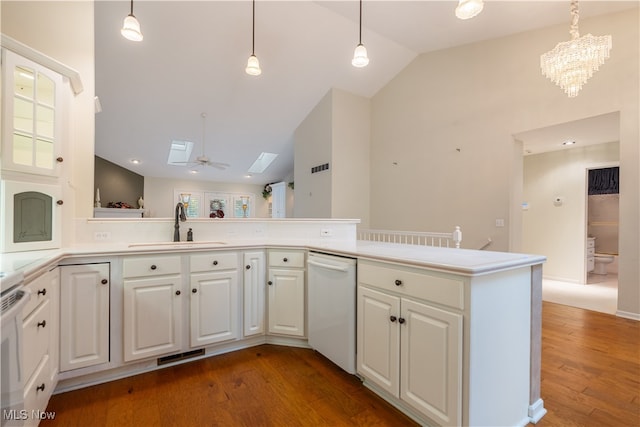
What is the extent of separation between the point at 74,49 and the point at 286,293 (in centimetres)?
268

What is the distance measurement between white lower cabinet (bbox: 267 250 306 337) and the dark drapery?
676 centimetres

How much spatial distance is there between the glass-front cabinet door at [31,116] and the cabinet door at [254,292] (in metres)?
1.54

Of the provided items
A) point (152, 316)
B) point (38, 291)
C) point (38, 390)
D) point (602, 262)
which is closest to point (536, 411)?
point (152, 316)

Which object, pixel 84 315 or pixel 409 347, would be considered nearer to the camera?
pixel 409 347

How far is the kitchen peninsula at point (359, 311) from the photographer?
1.30 m

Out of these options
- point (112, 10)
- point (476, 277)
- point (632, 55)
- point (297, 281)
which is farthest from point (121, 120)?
point (632, 55)

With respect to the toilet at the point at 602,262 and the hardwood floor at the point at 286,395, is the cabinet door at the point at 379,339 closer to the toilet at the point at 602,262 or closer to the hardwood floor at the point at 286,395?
the hardwood floor at the point at 286,395

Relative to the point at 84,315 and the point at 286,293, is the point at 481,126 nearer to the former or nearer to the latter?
the point at 286,293

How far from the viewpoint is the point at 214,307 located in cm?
221

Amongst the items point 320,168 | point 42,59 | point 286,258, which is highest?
point 42,59

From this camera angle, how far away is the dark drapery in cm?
550

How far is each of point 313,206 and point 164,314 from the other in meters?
4.06

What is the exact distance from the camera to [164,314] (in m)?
2.03

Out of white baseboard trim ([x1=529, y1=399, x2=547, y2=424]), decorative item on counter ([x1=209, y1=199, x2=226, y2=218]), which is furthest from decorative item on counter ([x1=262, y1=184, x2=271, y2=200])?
white baseboard trim ([x1=529, y1=399, x2=547, y2=424])
